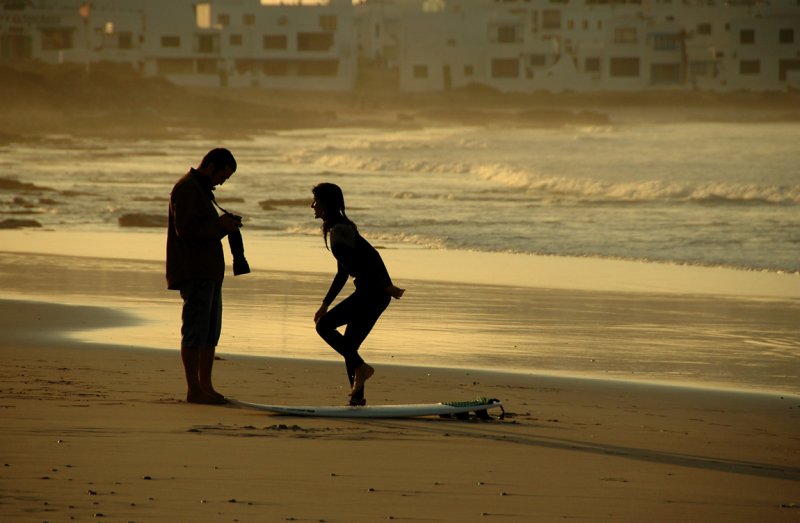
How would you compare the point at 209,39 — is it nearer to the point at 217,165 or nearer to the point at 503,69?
the point at 503,69

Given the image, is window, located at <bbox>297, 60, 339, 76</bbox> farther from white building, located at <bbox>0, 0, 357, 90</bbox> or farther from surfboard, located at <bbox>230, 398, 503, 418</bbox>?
surfboard, located at <bbox>230, 398, 503, 418</bbox>

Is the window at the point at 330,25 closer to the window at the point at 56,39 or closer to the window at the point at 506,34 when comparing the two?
the window at the point at 506,34

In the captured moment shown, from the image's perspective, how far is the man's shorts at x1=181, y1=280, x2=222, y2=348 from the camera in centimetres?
782

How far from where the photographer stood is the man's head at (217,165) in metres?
7.72

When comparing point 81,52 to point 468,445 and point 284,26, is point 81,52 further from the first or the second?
point 468,445

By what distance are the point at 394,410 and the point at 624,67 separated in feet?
320

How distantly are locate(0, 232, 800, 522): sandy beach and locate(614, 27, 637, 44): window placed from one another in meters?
93.2

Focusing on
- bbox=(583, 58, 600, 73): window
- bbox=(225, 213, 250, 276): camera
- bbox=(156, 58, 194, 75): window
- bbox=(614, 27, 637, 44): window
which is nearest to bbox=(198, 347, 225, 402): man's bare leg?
bbox=(225, 213, 250, 276): camera

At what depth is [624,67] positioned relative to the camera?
10269cm

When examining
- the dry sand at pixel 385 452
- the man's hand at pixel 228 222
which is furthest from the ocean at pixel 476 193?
the man's hand at pixel 228 222

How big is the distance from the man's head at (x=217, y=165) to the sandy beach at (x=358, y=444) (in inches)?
48.2

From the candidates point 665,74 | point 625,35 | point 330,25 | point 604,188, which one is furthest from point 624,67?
point 604,188

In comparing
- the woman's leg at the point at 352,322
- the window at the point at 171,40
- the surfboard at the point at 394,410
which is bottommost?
the surfboard at the point at 394,410

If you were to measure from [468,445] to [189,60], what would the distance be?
9660 cm
